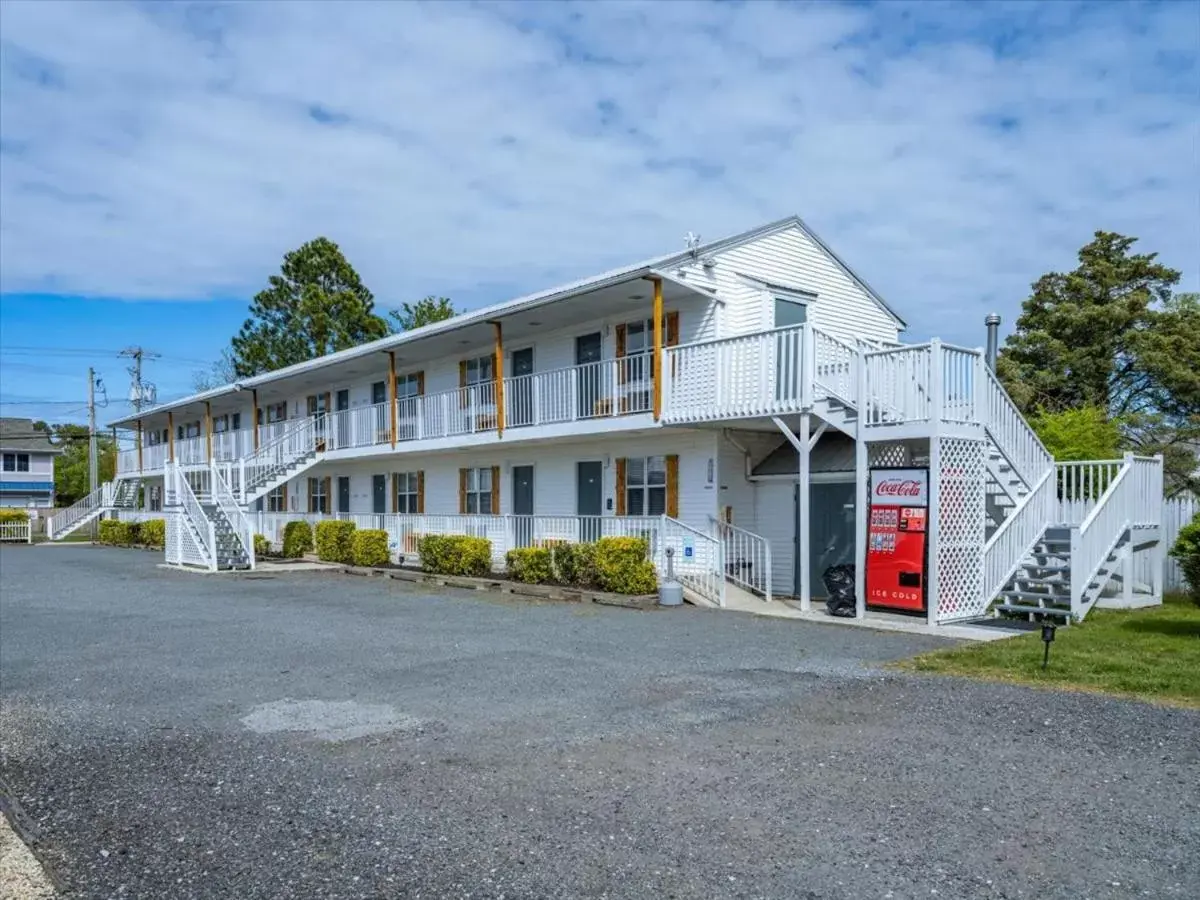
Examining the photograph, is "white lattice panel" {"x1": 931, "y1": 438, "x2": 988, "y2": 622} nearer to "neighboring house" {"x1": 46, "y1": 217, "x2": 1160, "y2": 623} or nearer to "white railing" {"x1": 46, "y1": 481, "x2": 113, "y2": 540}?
"neighboring house" {"x1": 46, "y1": 217, "x2": 1160, "y2": 623}

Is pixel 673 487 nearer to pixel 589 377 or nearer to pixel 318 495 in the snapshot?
pixel 589 377

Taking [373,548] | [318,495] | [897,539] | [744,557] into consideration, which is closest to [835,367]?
[897,539]

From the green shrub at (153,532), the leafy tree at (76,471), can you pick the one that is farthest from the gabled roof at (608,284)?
the leafy tree at (76,471)

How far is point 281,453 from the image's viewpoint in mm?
28344

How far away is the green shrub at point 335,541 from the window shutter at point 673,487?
32.3ft

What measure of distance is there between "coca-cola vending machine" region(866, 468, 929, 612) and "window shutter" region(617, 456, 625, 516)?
6.26m

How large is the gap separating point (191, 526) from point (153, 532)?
12331mm

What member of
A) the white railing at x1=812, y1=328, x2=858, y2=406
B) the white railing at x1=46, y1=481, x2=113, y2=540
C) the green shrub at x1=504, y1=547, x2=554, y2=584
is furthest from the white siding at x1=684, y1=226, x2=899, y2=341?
the white railing at x1=46, y1=481, x2=113, y2=540

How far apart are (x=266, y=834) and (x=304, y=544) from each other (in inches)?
920

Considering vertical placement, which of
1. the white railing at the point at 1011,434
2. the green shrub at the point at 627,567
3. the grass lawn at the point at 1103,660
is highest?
the white railing at the point at 1011,434

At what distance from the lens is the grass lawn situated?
27.6 feet

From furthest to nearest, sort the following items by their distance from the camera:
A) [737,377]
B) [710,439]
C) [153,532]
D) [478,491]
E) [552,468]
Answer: [153,532], [478,491], [552,468], [710,439], [737,377]

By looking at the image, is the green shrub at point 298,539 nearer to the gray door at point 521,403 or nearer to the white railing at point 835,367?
the gray door at point 521,403

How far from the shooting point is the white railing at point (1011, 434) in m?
14.0
